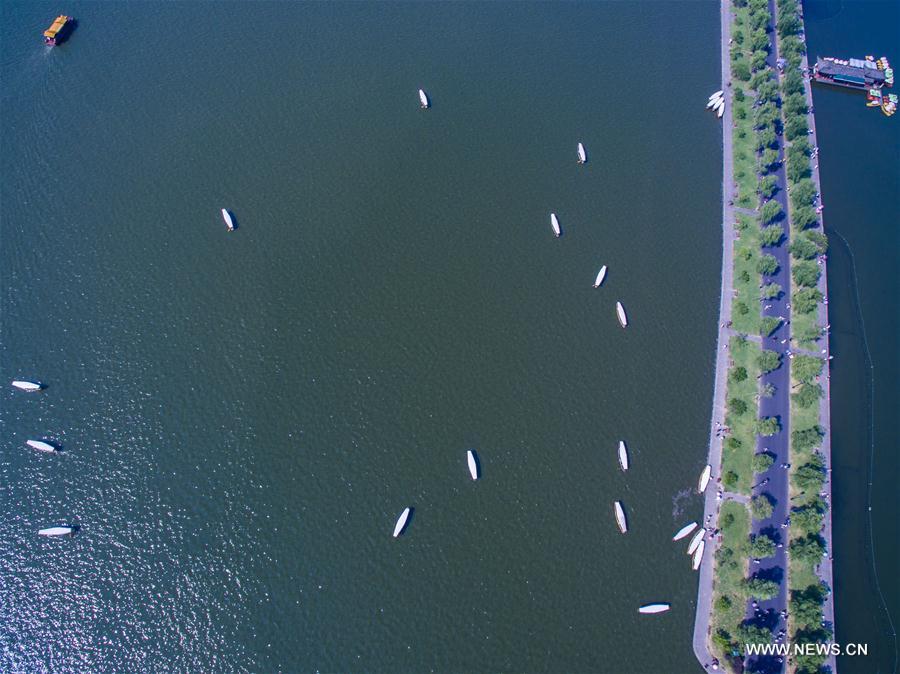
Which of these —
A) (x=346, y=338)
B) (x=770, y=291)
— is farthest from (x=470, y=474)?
(x=770, y=291)

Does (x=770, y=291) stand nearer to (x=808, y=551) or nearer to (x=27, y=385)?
(x=808, y=551)

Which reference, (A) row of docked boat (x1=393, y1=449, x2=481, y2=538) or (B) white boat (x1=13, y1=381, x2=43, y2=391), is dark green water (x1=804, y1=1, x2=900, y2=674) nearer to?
(A) row of docked boat (x1=393, y1=449, x2=481, y2=538)

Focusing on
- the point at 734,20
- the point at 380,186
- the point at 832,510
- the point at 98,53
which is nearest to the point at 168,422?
the point at 380,186

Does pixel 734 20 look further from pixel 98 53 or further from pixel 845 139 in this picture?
pixel 98 53

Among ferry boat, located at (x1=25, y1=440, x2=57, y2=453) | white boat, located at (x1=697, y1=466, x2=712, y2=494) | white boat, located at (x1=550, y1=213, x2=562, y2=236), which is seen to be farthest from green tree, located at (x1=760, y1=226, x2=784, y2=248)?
ferry boat, located at (x1=25, y1=440, x2=57, y2=453)

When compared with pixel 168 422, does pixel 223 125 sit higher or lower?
higher

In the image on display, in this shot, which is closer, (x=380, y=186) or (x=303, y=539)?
(x=303, y=539)

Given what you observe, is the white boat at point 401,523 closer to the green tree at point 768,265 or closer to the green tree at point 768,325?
the green tree at point 768,325
